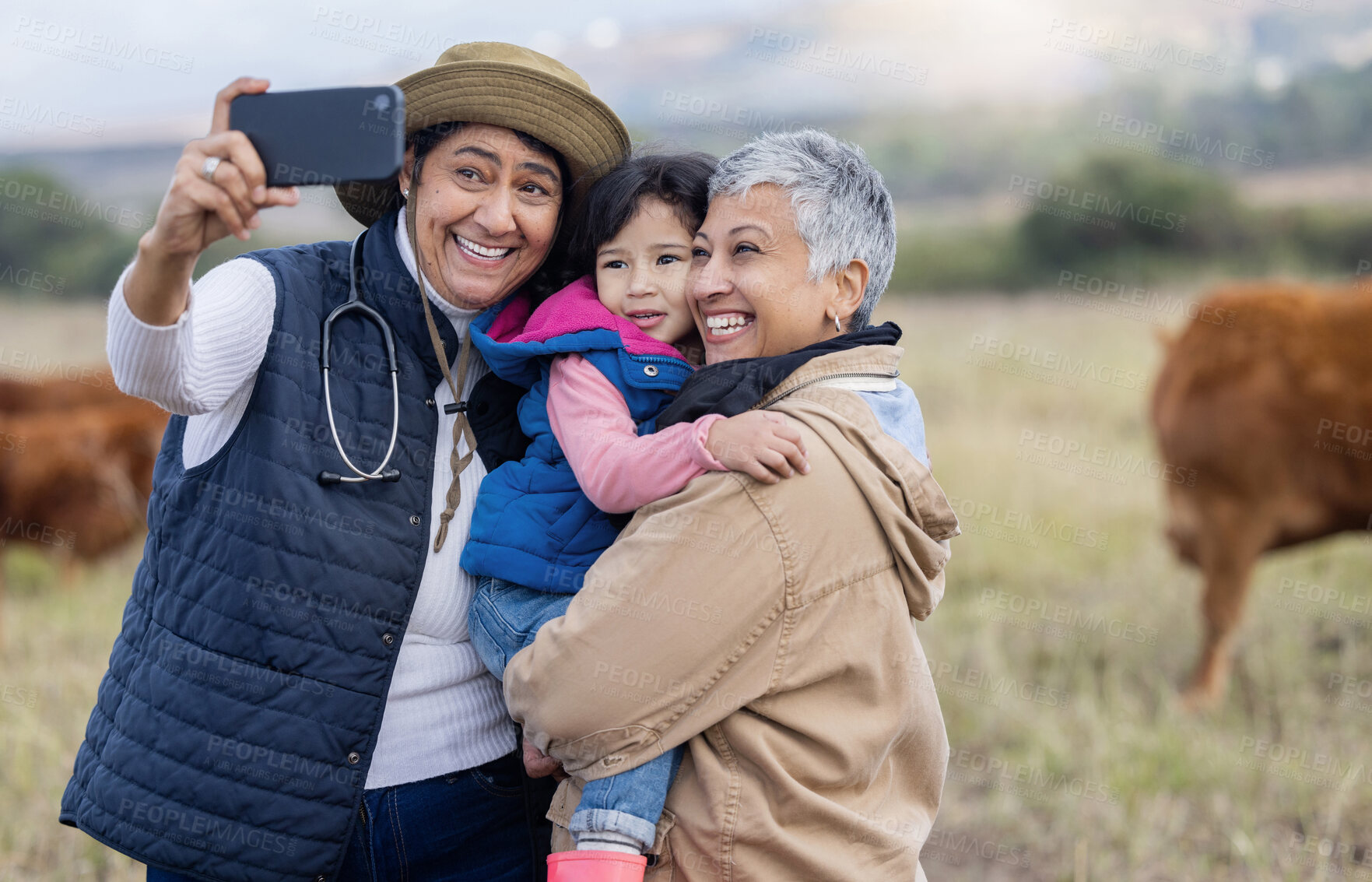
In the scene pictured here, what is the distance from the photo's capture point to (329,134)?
1599 mm

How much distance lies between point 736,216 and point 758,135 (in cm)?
28

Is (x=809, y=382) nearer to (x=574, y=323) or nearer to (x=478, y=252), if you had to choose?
(x=574, y=323)

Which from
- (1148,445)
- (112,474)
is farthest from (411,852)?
(1148,445)

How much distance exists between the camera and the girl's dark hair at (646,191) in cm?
230

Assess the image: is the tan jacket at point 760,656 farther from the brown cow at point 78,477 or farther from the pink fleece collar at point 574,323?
the brown cow at point 78,477

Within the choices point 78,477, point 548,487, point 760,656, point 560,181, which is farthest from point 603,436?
point 78,477

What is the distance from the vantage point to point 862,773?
184 centimetres

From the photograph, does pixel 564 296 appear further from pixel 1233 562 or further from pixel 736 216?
pixel 1233 562

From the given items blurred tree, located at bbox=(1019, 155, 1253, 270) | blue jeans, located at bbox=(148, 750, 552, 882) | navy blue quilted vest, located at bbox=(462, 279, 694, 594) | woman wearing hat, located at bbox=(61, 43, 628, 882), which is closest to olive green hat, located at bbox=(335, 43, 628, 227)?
woman wearing hat, located at bbox=(61, 43, 628, 882)

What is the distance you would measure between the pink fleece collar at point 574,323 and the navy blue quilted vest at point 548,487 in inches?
0.5

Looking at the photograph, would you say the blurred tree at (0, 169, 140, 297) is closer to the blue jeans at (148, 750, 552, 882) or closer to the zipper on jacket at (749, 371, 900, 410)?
the blue jeans at (148, 750, 552, 882)

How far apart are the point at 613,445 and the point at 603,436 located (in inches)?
1.8

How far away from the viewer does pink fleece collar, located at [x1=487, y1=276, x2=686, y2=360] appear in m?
2.16

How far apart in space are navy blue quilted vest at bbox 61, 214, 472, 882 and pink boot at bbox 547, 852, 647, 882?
498 millimetres
